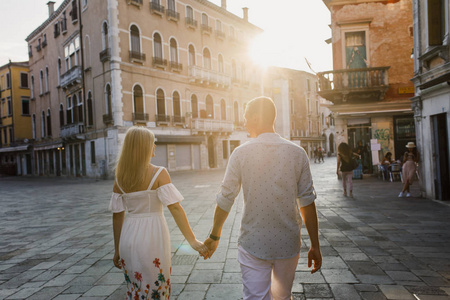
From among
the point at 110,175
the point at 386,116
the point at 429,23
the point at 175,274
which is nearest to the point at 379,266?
the point at 175,274

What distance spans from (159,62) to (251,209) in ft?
80.3

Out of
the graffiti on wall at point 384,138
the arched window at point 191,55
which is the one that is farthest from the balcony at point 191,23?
the graffiti on wall at point 384,138

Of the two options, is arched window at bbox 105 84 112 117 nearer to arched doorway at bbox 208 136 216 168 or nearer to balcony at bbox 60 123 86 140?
balcony at bbox 60 123 86 140

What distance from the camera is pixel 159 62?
2519cm

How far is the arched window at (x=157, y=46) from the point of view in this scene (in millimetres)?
25375

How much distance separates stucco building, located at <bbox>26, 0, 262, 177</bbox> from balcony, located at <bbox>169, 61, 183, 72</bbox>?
0.14 meters

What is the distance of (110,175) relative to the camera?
74.5ft

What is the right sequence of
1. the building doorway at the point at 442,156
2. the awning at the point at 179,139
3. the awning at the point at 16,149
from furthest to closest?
the awning at the point at 16,149
the awning at the point at 179,139
the building doorway at the point at 442,156

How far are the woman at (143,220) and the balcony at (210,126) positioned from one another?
2532 cm

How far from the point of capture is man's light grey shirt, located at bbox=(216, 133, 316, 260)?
6.97 ft

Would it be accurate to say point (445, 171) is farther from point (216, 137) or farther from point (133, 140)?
point (216, 137)

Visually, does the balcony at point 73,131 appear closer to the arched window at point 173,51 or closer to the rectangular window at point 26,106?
the arched window at point 173,51

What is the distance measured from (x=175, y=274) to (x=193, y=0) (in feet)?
92.9

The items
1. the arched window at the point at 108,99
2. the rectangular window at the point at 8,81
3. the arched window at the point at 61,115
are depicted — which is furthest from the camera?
the rectangular window at the point at 8,81
